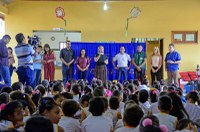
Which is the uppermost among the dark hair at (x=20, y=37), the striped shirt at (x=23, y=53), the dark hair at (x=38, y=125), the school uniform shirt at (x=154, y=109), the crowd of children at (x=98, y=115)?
the dark hair at (x=20, y=37)

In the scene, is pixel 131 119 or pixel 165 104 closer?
pixel 131 119

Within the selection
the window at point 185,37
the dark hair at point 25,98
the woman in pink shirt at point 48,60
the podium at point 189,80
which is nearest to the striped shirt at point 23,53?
the dark hair at point 25,98

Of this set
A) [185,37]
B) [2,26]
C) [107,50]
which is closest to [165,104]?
[107,50]

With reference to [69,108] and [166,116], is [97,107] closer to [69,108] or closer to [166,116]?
[69,108]

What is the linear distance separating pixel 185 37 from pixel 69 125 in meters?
10.6

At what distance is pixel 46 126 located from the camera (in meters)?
1.93

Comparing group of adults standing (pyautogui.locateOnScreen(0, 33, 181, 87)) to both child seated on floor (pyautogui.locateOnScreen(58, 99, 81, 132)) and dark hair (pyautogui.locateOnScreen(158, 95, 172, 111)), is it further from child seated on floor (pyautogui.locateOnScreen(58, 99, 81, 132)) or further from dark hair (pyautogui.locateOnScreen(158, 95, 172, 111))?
child seated on floor (pyautogui.locateOnScreen(58, 99, 81, 132))

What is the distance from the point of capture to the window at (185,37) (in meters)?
13.4

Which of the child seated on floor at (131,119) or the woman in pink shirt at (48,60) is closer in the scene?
the child seated on floor at (131,119)

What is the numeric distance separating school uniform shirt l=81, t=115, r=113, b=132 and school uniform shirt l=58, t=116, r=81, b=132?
81 mm

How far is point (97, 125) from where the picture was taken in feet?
11.9

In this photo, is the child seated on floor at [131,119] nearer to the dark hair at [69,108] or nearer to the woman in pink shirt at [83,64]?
the dark hair at [69,108]

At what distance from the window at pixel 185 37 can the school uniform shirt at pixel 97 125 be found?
10256 mm

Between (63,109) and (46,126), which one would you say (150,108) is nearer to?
(63,109)
